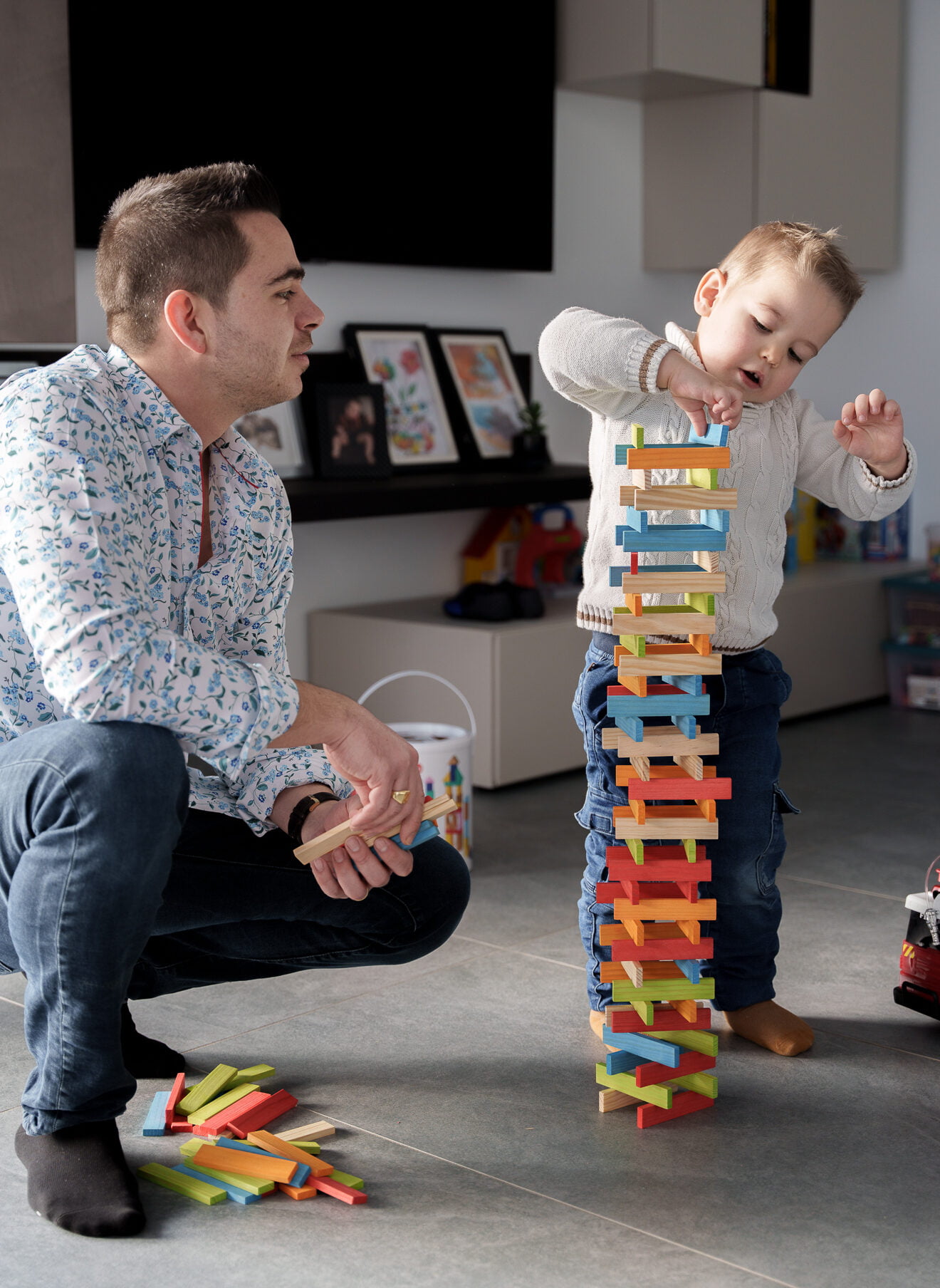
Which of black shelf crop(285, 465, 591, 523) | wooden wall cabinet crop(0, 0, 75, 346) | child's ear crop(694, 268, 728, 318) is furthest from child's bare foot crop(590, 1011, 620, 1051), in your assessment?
wooden wall cabinet crop(0, 0, 75, 346)

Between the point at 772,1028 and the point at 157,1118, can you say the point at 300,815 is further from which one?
the point at 772,1028

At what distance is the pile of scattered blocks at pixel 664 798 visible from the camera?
1722 millimetres

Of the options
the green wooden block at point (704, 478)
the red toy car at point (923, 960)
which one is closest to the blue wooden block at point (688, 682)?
the green wooden block at point (704, 478)

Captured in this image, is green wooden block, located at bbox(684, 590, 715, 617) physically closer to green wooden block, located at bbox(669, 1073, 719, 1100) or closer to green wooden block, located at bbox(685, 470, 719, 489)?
green wooden block, located at bbox(685, 470, 719, 489)

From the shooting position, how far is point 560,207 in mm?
4379

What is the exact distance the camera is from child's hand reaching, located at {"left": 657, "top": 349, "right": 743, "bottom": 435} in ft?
5.65

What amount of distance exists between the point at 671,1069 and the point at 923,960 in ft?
1.56

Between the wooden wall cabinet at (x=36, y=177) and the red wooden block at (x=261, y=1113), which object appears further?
the wooden wall cabinet at (x=36, y=177)

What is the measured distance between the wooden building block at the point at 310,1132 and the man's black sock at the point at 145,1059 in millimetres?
239

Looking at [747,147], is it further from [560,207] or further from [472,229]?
[472,229]

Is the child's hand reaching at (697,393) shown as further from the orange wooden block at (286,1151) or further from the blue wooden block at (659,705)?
the orange wooden block at (286,1151)

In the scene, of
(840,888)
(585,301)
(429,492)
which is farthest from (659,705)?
(585,301)

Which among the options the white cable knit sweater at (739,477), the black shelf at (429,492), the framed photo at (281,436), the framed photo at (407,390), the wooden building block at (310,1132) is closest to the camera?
the wooden building block at (310,1132)

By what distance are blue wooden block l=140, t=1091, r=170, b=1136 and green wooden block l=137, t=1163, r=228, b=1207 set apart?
0.07 metres
